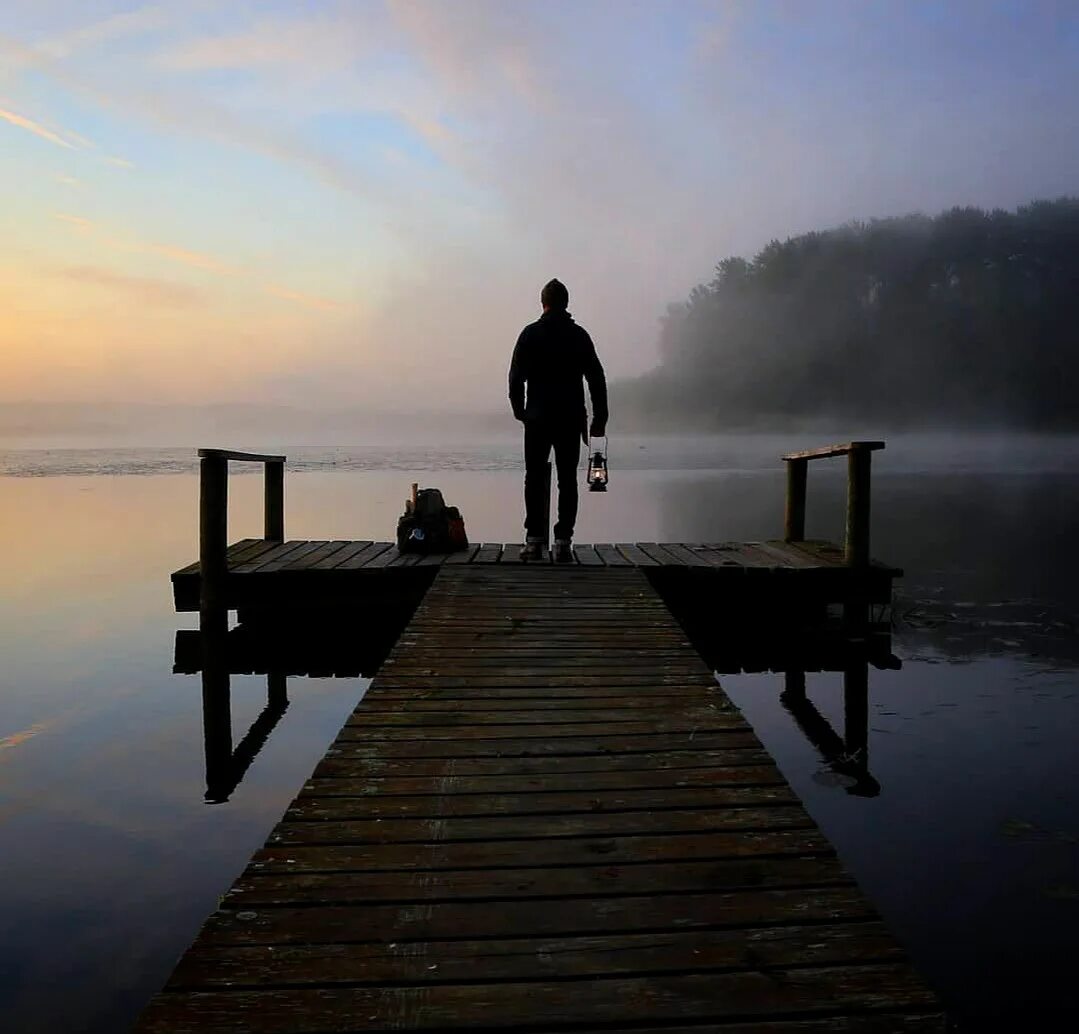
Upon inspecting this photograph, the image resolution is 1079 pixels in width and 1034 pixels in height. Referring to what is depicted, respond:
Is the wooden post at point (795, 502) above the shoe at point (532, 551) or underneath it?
above

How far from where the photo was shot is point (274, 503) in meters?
11.4

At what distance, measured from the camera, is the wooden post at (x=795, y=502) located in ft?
36.2

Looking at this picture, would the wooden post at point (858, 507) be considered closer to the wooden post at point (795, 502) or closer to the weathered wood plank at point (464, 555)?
the wooden post at point (795, 502)

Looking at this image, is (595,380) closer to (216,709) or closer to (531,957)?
(216,709)

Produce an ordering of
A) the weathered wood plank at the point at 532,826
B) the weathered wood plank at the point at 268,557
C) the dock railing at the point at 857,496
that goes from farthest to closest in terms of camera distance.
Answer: the weathered wood plank at the point at 268,557 → the dock railing at the point at 857,496 → the weathered wood plank at the point at 532,826

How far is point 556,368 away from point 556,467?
1112 mm

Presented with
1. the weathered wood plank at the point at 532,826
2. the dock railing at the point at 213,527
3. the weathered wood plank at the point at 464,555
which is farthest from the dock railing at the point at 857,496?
the dock railing at the point at 213,527

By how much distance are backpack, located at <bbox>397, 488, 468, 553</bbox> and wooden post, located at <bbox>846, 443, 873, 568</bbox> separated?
4.53m

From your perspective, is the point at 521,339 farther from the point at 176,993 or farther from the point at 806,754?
the point at 176,993

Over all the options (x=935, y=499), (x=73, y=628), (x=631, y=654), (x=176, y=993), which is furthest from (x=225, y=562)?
(x=935, y=499)

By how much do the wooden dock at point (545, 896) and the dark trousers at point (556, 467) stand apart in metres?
4.38

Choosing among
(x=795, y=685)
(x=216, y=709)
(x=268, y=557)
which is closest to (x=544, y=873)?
(x=216, y=709)

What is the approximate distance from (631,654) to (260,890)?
12.2 ft

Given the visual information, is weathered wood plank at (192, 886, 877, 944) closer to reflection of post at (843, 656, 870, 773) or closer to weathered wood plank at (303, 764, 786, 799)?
weathered wood plank at (303, 764, 786, 799)
